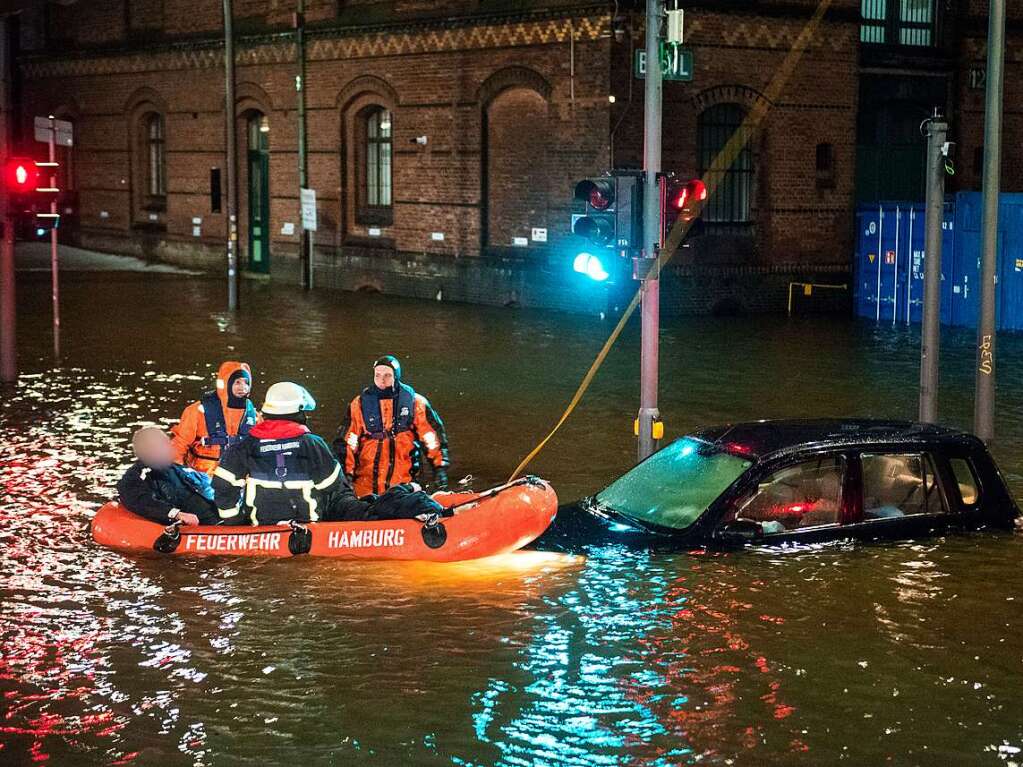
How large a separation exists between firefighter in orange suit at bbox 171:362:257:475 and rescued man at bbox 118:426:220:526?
0.82 m

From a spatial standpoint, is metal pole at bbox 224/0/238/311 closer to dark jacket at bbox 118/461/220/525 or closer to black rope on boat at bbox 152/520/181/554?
dark jacket at bbox 118/461/220/525

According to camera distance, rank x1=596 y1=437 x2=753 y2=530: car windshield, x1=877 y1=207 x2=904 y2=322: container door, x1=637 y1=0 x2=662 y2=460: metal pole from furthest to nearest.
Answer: x1=877 y1=207 x2=904 y2=322: container door
x1=637 y1=0 x2=662 y2=460: metal pole
x1=596 y1=437 x2=753 y2=530: car windshield

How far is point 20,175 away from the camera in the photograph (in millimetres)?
18172

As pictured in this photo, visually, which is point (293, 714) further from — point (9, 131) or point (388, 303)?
point (388, 303)

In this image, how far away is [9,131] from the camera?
18375 millimetres

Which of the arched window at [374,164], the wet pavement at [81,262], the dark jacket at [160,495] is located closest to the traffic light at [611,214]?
the dark jacket at [160,495]

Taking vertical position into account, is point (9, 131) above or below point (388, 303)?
above

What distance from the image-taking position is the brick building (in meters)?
27.5

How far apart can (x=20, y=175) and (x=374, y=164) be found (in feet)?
52.6

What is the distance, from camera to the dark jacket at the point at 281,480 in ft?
32.0

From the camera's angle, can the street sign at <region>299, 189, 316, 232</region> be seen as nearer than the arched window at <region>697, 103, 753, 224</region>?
No

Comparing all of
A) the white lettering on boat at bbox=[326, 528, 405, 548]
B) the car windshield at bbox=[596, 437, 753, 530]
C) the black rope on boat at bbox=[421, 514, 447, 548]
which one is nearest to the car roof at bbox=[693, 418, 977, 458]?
the car windshield at bbox=[596, 437, 753, 530]

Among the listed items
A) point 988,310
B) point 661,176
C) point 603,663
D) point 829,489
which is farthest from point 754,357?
point 603,663

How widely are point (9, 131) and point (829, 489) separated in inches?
492
